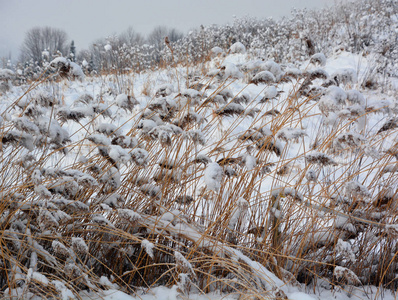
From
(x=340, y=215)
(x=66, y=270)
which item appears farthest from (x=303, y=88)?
(x=66, y=270)

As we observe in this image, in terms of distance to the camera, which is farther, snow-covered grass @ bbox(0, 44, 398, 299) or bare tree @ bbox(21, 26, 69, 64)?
bare tree @ bbox(21, 26, 69, 64)

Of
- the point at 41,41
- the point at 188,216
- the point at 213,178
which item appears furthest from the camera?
the point at 41,41

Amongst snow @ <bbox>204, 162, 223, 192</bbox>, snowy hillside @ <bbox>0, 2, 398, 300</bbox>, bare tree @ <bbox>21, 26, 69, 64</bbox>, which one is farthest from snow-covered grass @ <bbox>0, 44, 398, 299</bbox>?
bare tree @ <bbox>21, 26, 69, 64</bbox>

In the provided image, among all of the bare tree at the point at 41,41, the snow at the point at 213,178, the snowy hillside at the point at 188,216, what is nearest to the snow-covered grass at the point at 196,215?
the snowy hillside at the point at 188,216

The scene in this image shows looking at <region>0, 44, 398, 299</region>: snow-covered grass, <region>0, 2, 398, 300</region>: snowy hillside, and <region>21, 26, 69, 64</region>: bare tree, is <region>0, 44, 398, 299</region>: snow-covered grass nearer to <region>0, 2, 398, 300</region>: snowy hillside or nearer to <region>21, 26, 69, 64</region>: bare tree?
<region>0, 2, 398, 300</region>: snowy hillside

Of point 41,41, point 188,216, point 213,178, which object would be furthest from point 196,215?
point 41,41

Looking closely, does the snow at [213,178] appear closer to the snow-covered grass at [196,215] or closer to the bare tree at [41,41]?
the snow-covered grass at [196,215]

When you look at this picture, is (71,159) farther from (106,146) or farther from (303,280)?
(303,280)

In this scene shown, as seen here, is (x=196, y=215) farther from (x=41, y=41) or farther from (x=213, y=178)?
(x=41, y=41)

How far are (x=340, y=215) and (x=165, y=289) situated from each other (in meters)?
1.05

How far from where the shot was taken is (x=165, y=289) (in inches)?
63.4

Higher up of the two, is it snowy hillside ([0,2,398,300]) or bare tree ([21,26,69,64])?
bare tree ([21,26,69,64])

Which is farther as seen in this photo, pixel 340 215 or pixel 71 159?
pixel 71 159

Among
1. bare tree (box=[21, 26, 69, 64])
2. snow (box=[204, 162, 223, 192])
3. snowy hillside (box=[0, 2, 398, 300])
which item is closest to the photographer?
snow (box=[204, 162, 223, 192])
